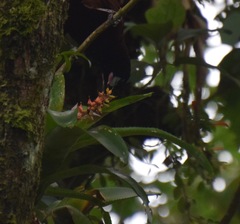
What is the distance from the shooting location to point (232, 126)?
8.34ft

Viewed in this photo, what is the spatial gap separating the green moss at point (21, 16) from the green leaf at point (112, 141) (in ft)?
0.84

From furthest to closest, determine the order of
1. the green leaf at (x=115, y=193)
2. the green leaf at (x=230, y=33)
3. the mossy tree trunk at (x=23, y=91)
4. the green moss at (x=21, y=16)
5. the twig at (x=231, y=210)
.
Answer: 1. the green leaf at (x=230, y=33)
2. the twig at (x=231, y=210)
3. the green leaf at (x=115, y=193)
4. the green moss at (x=21, y=16)
5. the mossy tree trunk at (x=23, y=91)

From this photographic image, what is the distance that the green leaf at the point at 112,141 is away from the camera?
4.94ft

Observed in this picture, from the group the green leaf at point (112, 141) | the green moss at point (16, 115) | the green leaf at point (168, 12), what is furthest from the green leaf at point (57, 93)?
the green leaf at point (168, 12)

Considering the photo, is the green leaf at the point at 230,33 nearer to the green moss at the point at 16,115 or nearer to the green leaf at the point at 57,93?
the green leaf at the point at 57,93

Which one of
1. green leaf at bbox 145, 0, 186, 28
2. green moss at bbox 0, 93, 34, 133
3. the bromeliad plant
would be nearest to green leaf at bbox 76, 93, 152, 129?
the bromeliad plant

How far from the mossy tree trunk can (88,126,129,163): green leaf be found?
5.4 inches

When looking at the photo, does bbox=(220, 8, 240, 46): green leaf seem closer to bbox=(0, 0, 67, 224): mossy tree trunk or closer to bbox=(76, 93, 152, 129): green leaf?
bbox=(76, 93, 152, 129): green leaf

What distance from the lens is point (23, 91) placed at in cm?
143

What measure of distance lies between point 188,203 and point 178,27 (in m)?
0.58

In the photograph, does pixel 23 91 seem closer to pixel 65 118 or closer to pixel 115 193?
pixel 65 118

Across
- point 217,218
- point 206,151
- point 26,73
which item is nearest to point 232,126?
point 206,151

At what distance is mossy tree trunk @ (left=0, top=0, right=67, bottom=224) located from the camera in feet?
4.44

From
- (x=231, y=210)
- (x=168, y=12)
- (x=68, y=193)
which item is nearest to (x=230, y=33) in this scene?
(x=168, y=12)
